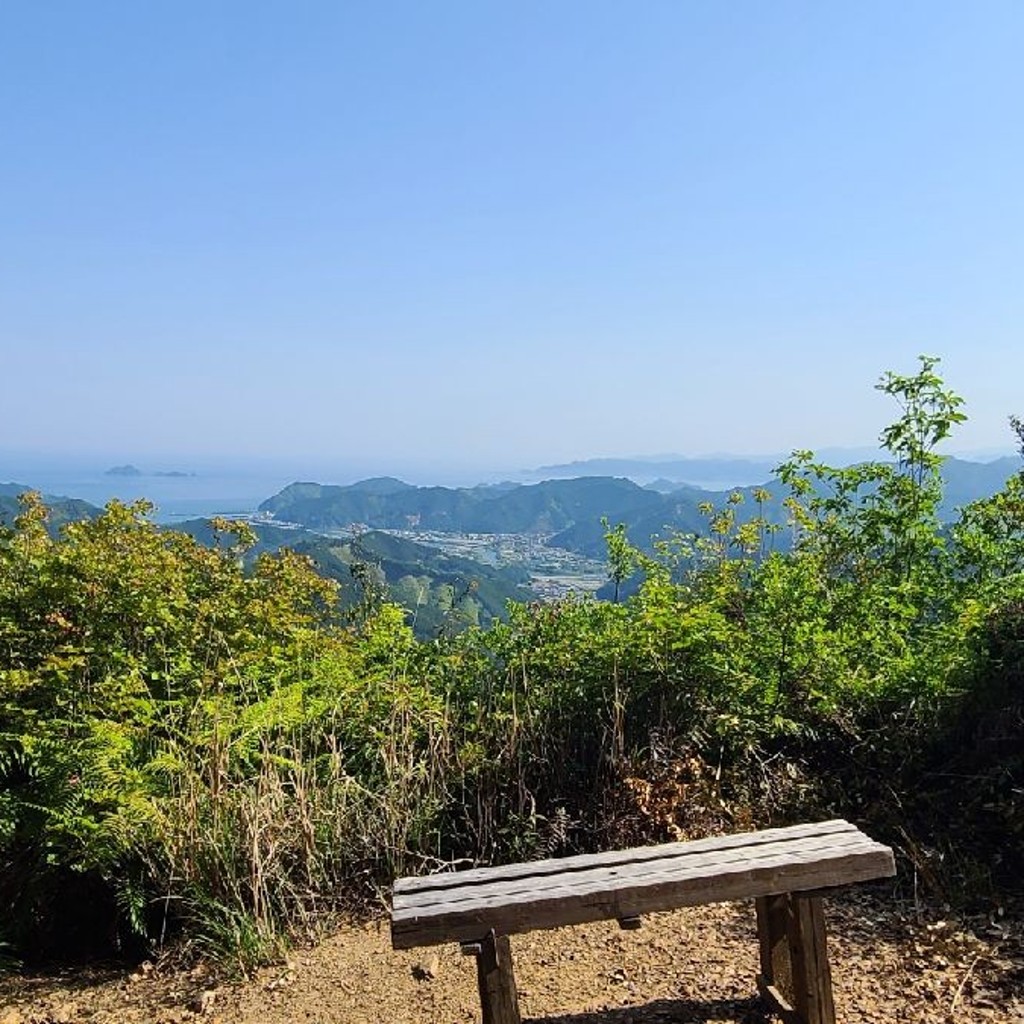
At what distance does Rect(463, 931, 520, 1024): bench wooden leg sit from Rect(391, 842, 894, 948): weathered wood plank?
9 cm

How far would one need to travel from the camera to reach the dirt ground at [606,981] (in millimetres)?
3162

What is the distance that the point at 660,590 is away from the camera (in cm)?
517

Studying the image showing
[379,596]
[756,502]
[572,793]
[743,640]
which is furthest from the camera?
[379,596]

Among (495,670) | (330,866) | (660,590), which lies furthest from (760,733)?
(330,866)

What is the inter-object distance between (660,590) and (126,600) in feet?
10.4

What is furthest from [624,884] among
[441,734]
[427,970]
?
[441,734]

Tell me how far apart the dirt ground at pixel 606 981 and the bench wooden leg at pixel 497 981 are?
592 mm

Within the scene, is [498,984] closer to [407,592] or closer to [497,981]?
[497,981]

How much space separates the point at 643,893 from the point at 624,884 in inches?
2.5

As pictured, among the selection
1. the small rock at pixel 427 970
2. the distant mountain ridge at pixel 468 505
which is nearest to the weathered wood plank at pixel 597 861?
the small rock at pixel 427 970

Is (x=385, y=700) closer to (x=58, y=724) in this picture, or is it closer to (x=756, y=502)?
(x=58, y=724)

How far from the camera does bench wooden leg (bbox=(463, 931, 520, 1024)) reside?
267 centimetres

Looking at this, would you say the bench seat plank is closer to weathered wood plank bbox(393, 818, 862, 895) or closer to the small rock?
weathered wood plank bbox(393, 818, 862, 895)

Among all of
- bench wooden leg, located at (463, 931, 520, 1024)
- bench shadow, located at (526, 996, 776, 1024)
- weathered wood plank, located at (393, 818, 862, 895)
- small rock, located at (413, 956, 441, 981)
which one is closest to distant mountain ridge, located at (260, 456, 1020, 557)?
small rock, located at (413, 956, 441, 981)
